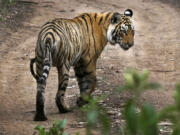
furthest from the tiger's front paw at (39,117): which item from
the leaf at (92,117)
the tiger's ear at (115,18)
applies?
the leaf at (92,117)

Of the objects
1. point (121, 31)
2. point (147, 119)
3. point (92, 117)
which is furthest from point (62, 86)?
point (147, 119)

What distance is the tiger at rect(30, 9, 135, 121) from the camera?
19.5ft

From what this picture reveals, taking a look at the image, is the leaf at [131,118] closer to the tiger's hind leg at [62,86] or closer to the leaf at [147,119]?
the leaf at [147,119]

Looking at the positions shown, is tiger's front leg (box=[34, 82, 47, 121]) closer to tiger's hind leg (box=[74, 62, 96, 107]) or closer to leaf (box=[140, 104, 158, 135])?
tiger's hind leg (box=[74, 62, 96, 107])

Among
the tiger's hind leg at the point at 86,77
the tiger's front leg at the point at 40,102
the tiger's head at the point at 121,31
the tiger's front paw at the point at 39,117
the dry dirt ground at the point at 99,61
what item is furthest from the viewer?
the tiger's head at the point at 121,31

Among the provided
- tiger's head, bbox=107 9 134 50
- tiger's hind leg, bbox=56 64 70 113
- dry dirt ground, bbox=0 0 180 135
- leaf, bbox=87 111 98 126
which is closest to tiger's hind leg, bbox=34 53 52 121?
dry dirt ground, bbox=0 0 180 135

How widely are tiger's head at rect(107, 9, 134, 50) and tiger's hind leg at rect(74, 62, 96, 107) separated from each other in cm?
50

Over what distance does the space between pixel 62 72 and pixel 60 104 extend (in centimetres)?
46

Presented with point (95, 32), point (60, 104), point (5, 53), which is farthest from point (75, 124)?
point (5, 53)

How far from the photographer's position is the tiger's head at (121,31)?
22.1 feet

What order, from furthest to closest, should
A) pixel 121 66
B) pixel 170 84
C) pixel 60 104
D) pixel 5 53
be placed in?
1. pixel 5 53
2. pixel 121 66
3. pixel 170 84
4. pixel 60 104

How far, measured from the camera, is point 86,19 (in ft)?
22.4

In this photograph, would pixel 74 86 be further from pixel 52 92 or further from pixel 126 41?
pixel 126 41

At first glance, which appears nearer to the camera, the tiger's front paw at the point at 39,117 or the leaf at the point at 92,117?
the leaf at the point at 92,117
